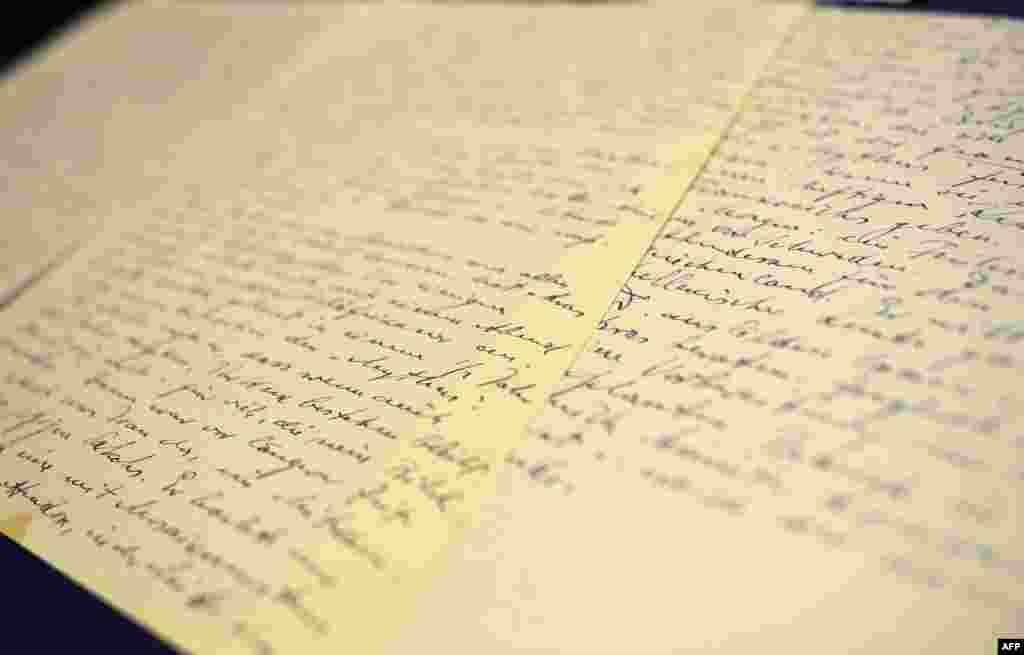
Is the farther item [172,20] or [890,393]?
[172,20]

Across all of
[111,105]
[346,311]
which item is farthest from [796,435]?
Answer: [111,105]

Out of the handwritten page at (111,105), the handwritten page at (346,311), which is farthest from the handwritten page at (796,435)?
the handwritten page at (111,105)

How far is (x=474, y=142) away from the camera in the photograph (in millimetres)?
926

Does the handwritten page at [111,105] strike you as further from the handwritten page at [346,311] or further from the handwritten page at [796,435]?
the handwritten page at [796,435]

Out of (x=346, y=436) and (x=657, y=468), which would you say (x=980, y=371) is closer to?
(x=657, y=468)

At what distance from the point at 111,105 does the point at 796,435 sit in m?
1.34

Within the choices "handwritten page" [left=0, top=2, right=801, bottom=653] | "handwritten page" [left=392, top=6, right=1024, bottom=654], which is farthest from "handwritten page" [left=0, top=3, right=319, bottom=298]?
"handwritten page" [left=392, top=6, right=1024, bottom=654]

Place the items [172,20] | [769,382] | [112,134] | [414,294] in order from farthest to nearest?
[172,20] → [112,134] → [414,294] → [769,382]

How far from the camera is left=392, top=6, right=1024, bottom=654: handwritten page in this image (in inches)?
18.3

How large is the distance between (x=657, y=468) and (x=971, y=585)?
217 mm

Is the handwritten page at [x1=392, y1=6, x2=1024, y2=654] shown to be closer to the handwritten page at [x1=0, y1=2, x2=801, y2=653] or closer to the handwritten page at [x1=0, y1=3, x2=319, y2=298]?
the handwritten page at [x1=0, y1=2, x2=801, y2=653]

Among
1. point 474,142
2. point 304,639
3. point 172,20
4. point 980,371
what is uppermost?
point 172,20

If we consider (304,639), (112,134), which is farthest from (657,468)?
(112,134)

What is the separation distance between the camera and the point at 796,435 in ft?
1.74
